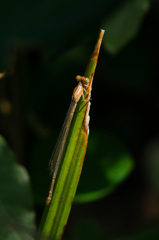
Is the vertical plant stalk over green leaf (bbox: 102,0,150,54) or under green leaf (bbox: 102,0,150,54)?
under

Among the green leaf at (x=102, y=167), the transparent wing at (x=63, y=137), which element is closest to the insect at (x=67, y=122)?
the transparent wing at (x=63, y=137)

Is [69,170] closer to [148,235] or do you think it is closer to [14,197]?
[14,197]

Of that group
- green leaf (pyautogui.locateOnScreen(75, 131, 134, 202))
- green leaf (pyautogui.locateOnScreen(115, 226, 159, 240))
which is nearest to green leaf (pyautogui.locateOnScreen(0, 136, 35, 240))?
green leaf (pyautogui.locateOnScreen(75, 131, 134, 202))

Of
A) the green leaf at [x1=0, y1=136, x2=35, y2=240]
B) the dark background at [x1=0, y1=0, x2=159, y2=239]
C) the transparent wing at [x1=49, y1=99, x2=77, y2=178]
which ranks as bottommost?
the green leaf at [x1=0, y1=136, x2=35, y2=240]

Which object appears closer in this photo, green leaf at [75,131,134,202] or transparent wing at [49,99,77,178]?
transparent wing at [49,99,77,178]

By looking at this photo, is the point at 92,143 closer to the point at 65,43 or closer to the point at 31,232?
the point at 65,43

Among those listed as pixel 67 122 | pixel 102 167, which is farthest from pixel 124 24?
pixel 67 122

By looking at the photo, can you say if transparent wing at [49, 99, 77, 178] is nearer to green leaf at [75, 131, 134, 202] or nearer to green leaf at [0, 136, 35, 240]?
green leaf at [0, 136, 35, 240]
